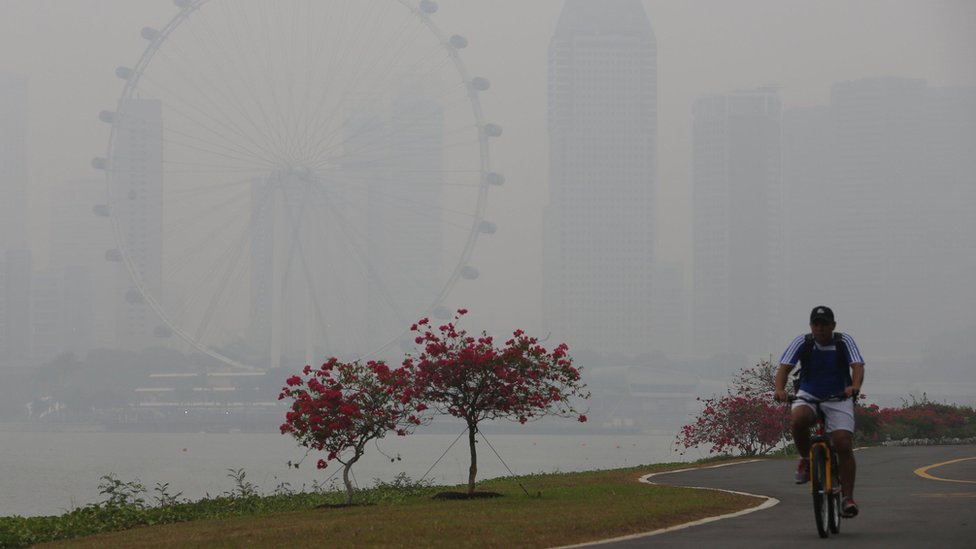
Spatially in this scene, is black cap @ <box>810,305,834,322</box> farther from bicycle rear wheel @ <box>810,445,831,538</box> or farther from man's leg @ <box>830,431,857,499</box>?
bicycle rear wheel @ <box>810,445,831,538</box>

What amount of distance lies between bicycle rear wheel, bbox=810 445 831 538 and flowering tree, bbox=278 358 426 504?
482 inches

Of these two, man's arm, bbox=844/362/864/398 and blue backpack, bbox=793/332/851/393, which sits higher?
blue backpack, bbox=793/332/851/393

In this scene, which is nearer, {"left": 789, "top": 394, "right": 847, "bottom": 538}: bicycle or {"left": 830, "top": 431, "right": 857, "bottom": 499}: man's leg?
{"left": 789, "top": 394, "right": 847, "bottom": 538}: bicycle

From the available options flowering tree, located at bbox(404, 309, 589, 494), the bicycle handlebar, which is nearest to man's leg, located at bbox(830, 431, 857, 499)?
the bicycle handlebar

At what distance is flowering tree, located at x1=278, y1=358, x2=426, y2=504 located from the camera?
2480 centimetres

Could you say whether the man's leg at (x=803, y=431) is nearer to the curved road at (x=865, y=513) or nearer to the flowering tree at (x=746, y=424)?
the curved road at (x=865, y=513)

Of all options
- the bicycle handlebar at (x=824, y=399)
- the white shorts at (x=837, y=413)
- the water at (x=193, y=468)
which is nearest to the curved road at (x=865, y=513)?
the white shorts at (x=837, y=413)

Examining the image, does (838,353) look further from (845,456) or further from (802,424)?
(845,456)

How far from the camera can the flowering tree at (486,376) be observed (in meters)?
23.4

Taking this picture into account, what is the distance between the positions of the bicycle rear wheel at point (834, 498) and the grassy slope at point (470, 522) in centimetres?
231

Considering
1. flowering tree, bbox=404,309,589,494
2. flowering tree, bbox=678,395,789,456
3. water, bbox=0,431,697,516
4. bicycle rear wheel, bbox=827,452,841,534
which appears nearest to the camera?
bicycle rear wheel, bbox=827,452,841,534

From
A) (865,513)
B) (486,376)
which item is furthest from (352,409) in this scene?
(865,513)

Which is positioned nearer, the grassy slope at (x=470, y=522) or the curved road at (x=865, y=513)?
the curved road at (x=865, y=513)

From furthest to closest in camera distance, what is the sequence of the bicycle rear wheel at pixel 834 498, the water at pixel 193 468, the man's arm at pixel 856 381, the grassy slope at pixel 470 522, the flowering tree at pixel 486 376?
the water at pixel 193 468, the flowering tree at pixel 486 376, the grassy slope at pixel 470 522, the bicycle rear wheel at pixel 834 498, the man's arm at pixel 856 381
